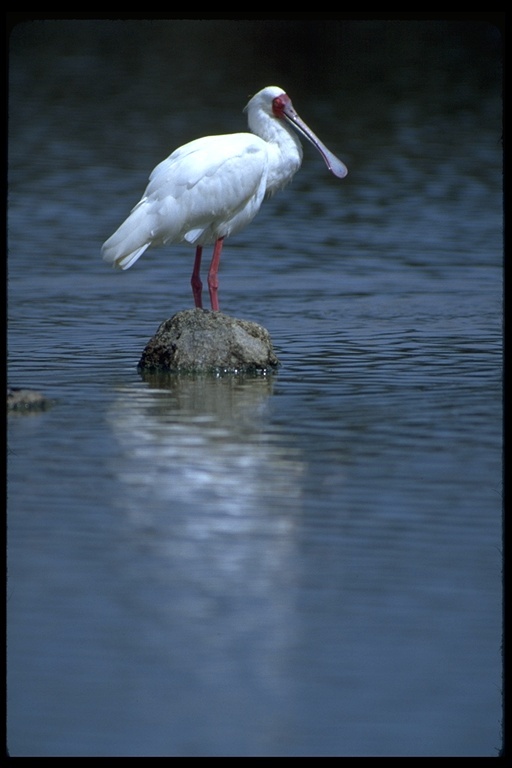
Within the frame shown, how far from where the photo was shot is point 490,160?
85.0 ft

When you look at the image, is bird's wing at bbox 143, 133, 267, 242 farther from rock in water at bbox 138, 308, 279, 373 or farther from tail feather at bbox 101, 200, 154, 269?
rock in water at bbox 138, 308, 279, 373

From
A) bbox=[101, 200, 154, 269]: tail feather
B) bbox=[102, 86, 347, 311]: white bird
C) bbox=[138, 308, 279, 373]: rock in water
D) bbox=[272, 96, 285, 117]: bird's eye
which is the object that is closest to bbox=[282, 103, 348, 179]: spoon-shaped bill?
bbox=[272, 96, 285, 117]: bird's eye

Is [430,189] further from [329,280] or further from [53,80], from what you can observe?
[53,80]

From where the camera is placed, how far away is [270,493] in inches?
329

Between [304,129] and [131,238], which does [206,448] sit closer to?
[131,238]

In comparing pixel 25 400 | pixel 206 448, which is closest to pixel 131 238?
pixel 25 400

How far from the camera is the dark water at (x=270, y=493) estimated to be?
591cm

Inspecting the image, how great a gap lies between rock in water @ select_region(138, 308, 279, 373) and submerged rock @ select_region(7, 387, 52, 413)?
4.41ft

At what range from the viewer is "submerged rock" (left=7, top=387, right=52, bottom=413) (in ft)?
33.6

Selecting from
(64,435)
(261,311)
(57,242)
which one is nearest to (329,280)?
(261,311)

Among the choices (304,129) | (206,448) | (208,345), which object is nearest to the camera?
(206,448)

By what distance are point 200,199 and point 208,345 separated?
47.1 inches

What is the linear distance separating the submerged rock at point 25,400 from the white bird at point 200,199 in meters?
1.90
